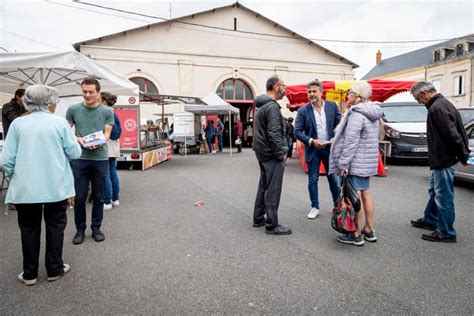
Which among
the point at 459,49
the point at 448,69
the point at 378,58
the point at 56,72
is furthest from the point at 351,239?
the point at 378,58

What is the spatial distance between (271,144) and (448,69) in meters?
42.4

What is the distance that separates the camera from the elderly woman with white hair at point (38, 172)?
2.75 m

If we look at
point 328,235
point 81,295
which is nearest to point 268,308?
point 81,295

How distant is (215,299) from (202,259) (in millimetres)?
800

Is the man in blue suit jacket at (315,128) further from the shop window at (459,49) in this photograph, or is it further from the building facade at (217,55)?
the shop window at (459,49)

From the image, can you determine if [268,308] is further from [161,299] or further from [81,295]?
[81,295]

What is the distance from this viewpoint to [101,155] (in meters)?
3.90

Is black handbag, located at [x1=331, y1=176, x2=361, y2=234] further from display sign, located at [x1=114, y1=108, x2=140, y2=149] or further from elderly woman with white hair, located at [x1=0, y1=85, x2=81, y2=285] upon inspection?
display sign, located at [x1=114, y1=108, x2=140, y2=149]

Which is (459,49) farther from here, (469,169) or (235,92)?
(469,169)

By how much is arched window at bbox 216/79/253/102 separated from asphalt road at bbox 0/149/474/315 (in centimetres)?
1937

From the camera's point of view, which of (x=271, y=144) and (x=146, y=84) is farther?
(x=146, y=84)

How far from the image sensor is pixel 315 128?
481cm

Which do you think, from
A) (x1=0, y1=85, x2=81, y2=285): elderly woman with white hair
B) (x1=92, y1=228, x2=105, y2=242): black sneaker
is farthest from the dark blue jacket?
(x1=0, y1=85, x2=81, y2=285): elderly woman with white hair

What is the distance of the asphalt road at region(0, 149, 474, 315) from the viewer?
2.54 m
